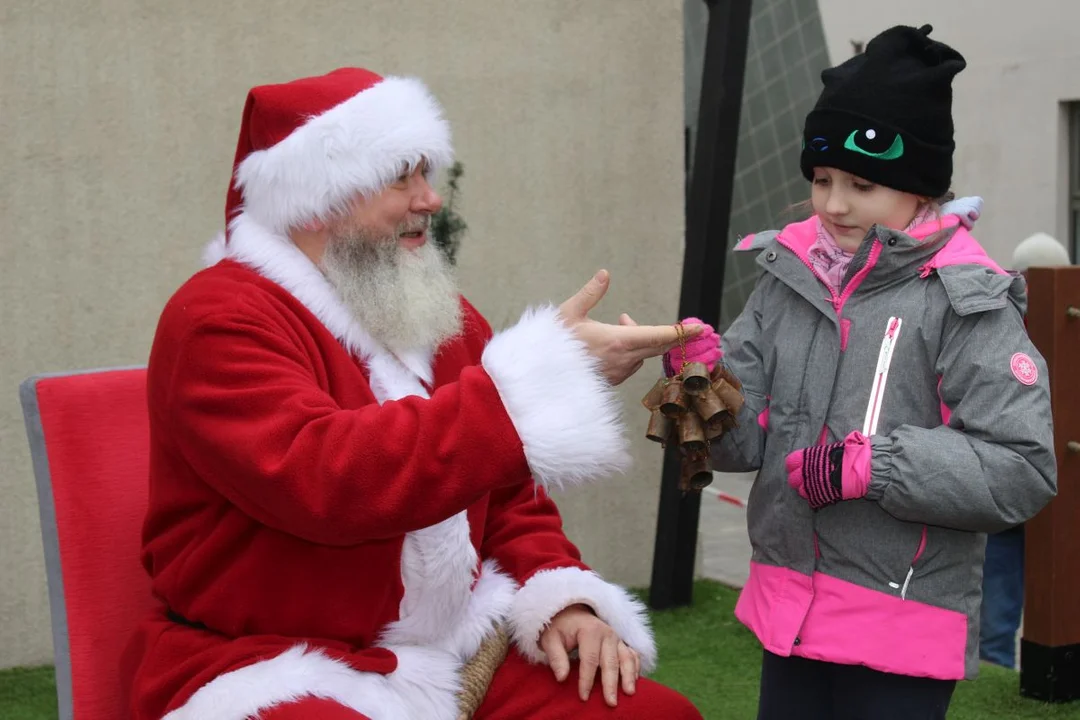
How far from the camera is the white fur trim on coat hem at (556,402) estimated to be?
7.83 ft

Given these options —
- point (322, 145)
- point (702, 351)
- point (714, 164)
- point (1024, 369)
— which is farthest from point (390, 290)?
point (714, 164)

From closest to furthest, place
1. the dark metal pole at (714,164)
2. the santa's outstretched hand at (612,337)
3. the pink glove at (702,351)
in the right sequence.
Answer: the santa's outstretched hand at (612,337) → the pink glove at (702,351) → the dark metal pole at (714,164)

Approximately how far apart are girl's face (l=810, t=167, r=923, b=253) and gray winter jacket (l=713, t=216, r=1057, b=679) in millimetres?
52

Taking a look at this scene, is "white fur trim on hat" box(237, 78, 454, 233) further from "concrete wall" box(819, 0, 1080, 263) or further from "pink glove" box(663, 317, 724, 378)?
"concrete wall" box(819, 0, 1080, 263)

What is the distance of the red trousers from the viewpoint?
8.63 feet

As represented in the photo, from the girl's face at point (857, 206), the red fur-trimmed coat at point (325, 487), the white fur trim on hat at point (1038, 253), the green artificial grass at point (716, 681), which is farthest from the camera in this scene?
the white fur trim on hat at point (1038, 253)

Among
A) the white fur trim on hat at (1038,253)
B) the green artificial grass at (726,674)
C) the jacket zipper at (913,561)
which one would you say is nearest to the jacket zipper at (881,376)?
the jacket zipper at (913,561)

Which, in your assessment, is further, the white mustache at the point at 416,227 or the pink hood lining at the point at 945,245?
the white mustache at the point at 416,227

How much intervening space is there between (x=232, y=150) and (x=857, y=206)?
2880 mm

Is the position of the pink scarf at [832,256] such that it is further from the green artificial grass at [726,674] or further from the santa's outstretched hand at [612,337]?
the green artificial grass at [726,674]

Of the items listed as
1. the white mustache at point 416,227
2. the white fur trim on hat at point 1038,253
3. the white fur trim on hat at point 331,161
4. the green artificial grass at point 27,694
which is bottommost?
the green artificial grass at point 27,694

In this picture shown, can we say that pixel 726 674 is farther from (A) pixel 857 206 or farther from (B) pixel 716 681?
(A) pixel 857 206

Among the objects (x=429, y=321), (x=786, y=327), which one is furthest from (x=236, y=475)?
(x=786, y=327)

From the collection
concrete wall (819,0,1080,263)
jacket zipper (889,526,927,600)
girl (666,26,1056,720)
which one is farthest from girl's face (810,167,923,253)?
concrete wall (819,0,1080,263)
